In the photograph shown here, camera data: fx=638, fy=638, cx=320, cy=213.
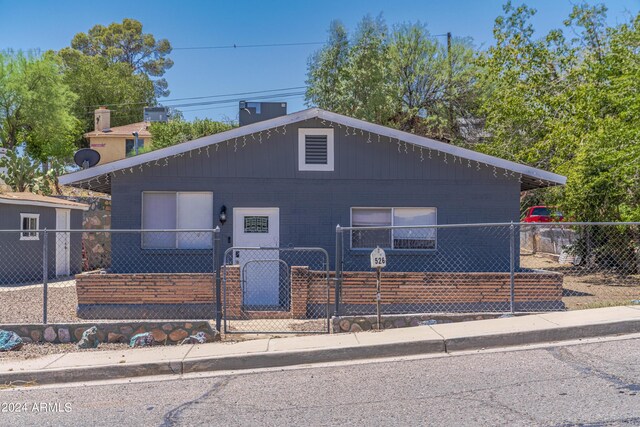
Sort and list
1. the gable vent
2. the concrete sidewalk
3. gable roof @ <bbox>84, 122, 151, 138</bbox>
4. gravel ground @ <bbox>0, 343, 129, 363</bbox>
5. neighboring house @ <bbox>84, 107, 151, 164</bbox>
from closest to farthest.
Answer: the concrete sidewalk < gravel ground @ <bbox>0, 343, 129, 363</bbox> < the gable vent < gable roof @ <bbox>84, 122, 151, 138</bbox> < neighboring house @ <bbox>84, 107, 151, 164</bbox>

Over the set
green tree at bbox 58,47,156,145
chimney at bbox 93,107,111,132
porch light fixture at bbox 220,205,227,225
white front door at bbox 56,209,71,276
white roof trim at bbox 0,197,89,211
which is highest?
green tree at bbox 58,47,156,145

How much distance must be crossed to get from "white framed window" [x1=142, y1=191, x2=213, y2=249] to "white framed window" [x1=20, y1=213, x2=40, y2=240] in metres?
6.15

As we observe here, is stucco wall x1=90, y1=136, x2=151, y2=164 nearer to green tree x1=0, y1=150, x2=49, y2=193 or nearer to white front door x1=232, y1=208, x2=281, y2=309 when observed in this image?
green tree x1=0, y1=150, x2=49, y2=193

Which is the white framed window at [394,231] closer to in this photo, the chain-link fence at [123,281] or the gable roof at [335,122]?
the gable roof at [335,122]

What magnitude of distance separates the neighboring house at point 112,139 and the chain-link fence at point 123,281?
20975 mm

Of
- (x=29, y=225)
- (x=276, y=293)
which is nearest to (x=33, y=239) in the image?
(x=29, y=225)

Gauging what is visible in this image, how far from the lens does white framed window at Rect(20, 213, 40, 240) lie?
1802 centimetres

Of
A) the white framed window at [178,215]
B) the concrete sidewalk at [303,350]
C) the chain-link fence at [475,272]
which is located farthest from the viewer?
the white framed window at [178,215]

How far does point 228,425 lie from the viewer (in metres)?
5.76

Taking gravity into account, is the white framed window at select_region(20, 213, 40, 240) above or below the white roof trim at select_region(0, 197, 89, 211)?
below

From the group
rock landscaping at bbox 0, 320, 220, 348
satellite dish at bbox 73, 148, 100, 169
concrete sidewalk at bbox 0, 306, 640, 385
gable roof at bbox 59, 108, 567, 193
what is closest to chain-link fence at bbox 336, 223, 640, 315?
concrete sidewalk at bbox 0, 306, 640, 385

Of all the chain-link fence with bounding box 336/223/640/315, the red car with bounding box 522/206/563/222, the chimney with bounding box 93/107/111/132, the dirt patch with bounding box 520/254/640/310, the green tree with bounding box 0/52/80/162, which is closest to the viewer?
the chain-link fence with bounding box 336/223/640/315

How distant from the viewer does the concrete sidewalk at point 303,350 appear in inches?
309

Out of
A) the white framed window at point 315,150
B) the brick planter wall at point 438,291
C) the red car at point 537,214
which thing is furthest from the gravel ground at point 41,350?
the red car at point 537,214
